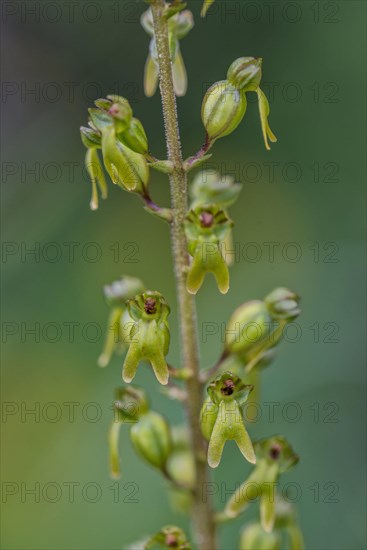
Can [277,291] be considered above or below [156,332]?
above

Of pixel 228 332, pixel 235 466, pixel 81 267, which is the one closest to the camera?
pixel 228 332

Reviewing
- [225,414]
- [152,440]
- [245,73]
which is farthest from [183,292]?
[245,73]

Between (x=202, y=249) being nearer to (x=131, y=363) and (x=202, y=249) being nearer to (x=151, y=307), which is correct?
(x=151, y=307)

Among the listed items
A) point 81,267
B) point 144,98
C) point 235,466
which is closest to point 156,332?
point 235,466

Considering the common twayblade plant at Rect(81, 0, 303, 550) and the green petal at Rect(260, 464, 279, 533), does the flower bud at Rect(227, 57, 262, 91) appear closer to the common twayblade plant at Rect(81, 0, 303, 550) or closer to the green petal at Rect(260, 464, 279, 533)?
the common twayblade plant at Rect(81, 0, 303, 550)

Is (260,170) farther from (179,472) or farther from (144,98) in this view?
(179,472)

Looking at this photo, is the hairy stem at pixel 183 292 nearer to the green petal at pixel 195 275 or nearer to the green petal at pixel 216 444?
the green petal at pixel 195 275

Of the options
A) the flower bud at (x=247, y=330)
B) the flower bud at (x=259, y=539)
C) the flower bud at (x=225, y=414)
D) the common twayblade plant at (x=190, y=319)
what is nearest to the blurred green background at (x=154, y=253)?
the flower bud at (x=259, y=539)
